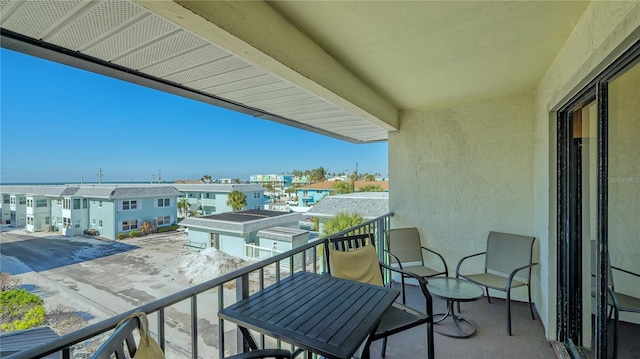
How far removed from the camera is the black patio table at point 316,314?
1080 millimetres

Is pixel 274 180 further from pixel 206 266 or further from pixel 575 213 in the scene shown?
pixel 575 213

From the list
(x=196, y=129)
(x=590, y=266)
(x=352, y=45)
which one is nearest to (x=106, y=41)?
(x=352, y=45)

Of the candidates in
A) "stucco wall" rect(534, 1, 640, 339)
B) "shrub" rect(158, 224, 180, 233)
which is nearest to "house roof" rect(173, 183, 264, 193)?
"shrub" rect(158, 224, 180, 233)

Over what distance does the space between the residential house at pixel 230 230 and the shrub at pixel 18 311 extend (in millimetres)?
7491

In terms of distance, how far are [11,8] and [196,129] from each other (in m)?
32.8

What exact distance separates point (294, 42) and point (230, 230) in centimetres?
1469

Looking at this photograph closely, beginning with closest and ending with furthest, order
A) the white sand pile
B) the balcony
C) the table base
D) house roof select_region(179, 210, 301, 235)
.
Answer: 1. the balcony
2. the table base
3. the white sand pile
4. house roof select_region(179, 210, 301, 235)

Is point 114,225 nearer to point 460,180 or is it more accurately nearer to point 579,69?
point 460,180

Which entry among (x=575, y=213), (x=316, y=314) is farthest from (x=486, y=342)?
(x=316, y=314)

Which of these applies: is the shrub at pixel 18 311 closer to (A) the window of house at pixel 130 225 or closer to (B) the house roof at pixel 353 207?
(A) the window of house at pixel 130 225

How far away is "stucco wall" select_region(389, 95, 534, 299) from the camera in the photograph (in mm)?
3102

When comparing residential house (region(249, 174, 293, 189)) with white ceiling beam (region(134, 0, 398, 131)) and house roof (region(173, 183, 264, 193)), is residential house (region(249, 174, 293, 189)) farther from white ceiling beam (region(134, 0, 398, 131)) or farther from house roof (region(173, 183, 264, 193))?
white ceiling beam (region(134, 0, 398, 131))

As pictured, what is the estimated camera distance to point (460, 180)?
134 inches

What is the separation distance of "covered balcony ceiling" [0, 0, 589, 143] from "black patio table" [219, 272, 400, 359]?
1294mm
